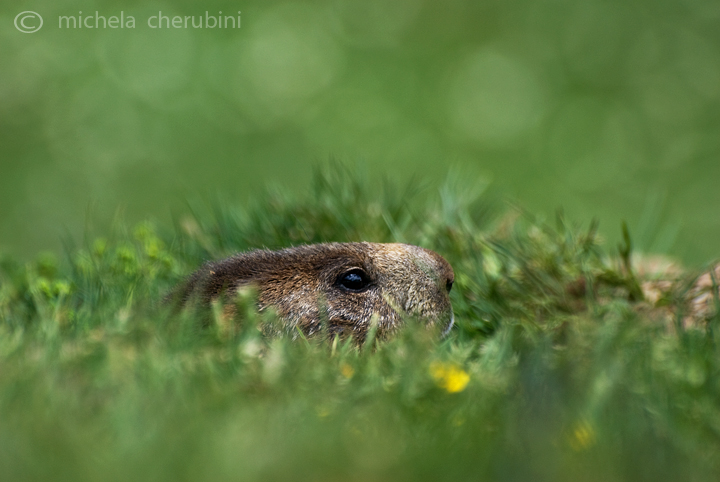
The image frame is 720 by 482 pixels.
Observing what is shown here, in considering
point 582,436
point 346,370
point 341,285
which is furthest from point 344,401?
point 341,285

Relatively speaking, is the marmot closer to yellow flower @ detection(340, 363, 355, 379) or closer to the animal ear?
the animal ear

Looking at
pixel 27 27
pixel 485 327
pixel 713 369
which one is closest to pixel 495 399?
pixel 713 369

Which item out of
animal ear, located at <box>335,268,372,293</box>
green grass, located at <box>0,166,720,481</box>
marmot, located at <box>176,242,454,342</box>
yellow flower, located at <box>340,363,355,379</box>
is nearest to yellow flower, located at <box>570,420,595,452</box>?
green grass, located at <box>0,166,720,481</box>

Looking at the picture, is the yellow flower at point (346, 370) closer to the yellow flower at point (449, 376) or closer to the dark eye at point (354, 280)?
the yellow flower at point (449, 376)

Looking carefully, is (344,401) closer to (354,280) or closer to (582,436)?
(582,436)

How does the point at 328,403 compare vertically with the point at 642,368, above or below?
below

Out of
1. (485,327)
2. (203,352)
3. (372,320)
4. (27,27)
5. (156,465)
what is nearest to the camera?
(156,465)

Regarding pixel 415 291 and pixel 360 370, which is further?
pixel 415 291

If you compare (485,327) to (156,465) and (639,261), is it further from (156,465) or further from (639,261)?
(156,465)
